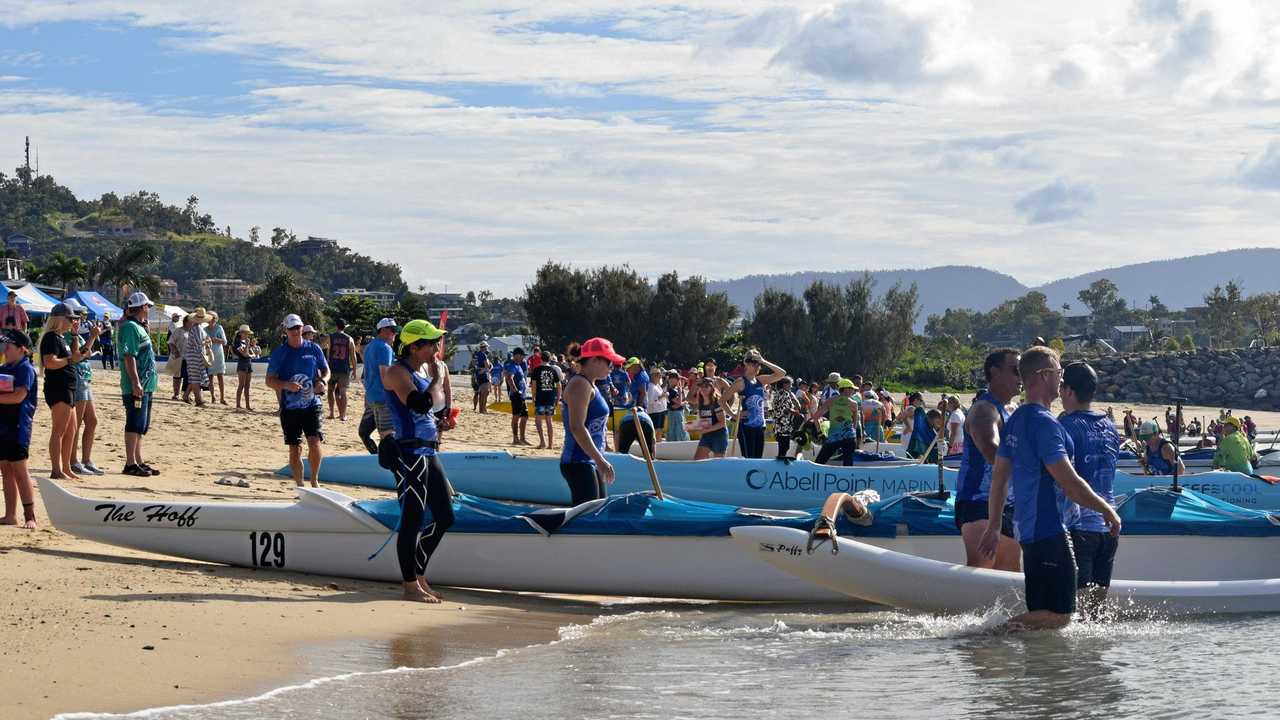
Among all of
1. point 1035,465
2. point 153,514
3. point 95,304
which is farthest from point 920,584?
point 95,304

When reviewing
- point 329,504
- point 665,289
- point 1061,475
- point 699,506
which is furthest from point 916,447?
point 665,289

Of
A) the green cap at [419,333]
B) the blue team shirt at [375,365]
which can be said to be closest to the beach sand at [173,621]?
the green cap at [419,333]

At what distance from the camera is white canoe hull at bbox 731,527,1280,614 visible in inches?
289

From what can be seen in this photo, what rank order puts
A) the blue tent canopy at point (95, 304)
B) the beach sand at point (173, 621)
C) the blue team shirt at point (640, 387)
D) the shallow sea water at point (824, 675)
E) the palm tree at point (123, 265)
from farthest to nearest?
the palm tree at point (123, 265) → the blue tent canopy at point (95, 304) → the blue team shirt at point (640, 387) → the shallow sea water at point (824, 675) → the beach sand at point (173, 621)

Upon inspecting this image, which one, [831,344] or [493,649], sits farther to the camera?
[831,344]

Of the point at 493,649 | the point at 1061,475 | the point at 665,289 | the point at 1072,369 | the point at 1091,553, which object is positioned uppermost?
the point at 665,289

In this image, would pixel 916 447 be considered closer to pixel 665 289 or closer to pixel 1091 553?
pixel 1091 553

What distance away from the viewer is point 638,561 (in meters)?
8.38

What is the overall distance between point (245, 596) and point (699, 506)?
279 cm

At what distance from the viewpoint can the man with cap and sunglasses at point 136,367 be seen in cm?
1120

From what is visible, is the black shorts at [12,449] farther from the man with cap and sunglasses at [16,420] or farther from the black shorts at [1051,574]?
the black shorts at [1051,574]

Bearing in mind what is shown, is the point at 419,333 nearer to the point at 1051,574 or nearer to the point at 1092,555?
the point at 1051,574

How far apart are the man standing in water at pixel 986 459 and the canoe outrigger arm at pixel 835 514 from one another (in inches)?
27.7

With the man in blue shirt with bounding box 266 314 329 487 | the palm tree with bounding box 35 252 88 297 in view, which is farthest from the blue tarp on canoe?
the palm tree with bounding box 35 252 88 297
